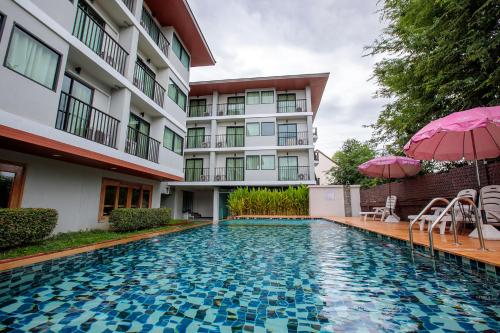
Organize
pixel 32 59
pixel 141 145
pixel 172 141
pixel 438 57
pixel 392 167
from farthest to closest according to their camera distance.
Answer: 1. pixel 172 141
2. pixel 141 145
3. pixel 392 167
4. pixel 438 57
5. pixel 32 59

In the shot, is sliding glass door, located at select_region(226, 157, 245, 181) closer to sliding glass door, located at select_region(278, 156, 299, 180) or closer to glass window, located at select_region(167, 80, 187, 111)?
sliding glass door, located at select_region(278, 156, 299, 180)

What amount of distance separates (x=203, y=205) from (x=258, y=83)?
1177 centimetres

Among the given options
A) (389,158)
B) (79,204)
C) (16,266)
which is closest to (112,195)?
(79,204)

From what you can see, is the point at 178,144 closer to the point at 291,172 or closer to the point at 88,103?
the point at 88,103

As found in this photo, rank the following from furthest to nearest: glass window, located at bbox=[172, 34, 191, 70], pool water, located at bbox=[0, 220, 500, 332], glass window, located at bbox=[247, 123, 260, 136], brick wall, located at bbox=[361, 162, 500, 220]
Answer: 1. glass window, located at bbox=[247, 123, 260, 136]
2. glass window, located at bbox=[172, 34, 191, 70]
3. brick wall, located at bbox=[361, 162, 500, 220]
4. pool water, located at bbox=[0, 220, 500, 332]

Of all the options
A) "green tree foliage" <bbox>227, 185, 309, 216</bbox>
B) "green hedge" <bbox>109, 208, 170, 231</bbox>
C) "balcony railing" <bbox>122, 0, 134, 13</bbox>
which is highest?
"balcony railing" <bbox>122, 0, 134, 13</bbox>

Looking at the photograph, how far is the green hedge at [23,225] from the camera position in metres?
4.33

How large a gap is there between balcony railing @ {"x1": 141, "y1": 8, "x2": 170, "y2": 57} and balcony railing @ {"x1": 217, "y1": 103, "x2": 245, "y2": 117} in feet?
28.7

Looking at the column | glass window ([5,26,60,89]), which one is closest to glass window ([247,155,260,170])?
the column

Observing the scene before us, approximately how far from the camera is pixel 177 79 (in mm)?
12969

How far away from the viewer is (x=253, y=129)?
19.5m

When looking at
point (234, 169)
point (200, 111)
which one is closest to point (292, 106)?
point (234, 169)

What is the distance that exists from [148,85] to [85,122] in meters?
3.96

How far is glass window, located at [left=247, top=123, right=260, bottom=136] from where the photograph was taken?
19.4 meters
